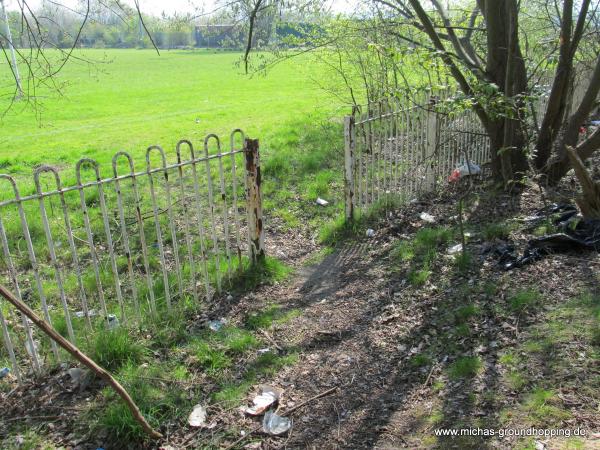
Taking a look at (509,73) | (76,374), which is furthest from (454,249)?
(76,374)

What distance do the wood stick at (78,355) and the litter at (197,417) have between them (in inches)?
8.4

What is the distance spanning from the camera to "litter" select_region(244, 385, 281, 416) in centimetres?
337

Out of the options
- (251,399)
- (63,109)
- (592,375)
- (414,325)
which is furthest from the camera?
(63,109)

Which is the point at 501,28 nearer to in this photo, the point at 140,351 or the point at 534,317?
the point at 534,317

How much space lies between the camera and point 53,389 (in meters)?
3.62

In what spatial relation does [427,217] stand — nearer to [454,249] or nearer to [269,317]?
[454,249]

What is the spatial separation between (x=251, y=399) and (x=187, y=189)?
17.1 ft

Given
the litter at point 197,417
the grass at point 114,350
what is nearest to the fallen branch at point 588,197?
the litter at point 197,417

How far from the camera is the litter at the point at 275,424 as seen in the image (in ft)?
10.5

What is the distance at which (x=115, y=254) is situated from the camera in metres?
6.19

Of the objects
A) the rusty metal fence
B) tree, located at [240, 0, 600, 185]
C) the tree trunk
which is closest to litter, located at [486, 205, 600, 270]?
tree, located at [240, 0, 600, 185]

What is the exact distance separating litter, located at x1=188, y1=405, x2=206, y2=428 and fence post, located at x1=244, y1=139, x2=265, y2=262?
7.24 ft

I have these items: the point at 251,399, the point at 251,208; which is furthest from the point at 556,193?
the point at 251,399

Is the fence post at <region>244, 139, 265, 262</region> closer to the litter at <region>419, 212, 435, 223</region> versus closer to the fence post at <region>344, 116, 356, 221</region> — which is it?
the fence post at <region>344, 116, 356, 221</region>
